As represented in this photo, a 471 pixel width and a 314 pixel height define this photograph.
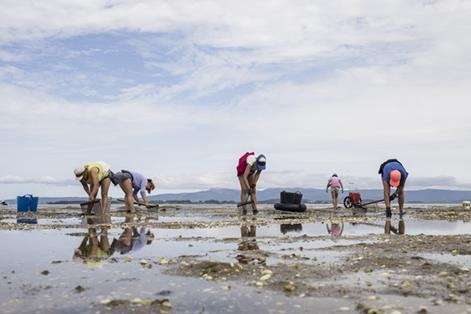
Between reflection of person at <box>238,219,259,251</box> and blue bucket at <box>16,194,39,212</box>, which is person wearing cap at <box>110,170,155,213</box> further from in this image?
reflection of person at <box>238,219,259,251</box>

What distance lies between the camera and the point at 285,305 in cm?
561

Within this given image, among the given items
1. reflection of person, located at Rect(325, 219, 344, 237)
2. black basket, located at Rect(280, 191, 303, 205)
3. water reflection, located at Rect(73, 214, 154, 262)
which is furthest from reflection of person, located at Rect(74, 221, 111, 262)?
black basket, located at Rect(280, 191, 303, 205)

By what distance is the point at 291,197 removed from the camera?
29.1 m

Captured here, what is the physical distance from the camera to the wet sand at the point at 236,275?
18.5 feet

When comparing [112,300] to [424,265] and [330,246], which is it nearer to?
[424,265]

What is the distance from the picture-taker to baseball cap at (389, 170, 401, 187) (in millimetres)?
21972

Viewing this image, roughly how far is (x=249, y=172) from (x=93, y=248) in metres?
14.9

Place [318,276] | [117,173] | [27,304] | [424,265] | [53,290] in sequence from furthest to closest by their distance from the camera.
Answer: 1. [117,173]
2. [424,265]
3. [318,276]
4. [53,290]
5. [27,304]

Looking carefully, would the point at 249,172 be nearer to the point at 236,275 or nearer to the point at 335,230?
the point at 335,230

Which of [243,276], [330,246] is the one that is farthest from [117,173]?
[243,276]

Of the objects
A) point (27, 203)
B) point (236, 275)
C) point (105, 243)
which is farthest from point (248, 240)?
point (27, 203)

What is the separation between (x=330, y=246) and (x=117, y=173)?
14443mm

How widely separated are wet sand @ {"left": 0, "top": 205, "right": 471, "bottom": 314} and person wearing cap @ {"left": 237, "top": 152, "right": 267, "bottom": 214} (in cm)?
1253

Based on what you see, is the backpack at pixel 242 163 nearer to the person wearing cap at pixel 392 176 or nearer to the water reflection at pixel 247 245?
the person wearing cap at pixel 392 176
